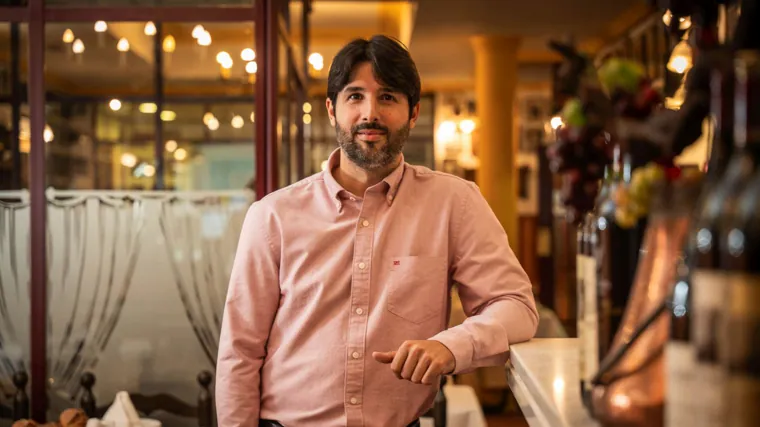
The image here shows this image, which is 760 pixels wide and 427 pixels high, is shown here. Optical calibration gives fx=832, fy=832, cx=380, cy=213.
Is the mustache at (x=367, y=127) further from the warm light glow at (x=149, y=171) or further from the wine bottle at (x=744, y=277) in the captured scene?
the warm light glow at (x=149, y=171)

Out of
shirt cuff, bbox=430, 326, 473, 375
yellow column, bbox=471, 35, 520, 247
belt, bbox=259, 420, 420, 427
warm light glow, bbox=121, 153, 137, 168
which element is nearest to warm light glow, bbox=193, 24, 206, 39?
warm light glow, bbox=121, 153, 137, 168

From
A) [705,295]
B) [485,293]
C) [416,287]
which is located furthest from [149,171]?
[705,295]

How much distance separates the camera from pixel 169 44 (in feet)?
11.3

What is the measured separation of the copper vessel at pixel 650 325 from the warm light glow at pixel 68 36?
3022 mm

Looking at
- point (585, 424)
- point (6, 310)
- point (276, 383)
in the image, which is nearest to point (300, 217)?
point (276, 383)

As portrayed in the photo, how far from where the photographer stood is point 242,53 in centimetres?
347

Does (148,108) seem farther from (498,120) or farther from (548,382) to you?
(498,120)

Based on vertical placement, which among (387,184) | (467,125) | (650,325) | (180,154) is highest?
(467,125)

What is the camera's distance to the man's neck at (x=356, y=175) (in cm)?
203

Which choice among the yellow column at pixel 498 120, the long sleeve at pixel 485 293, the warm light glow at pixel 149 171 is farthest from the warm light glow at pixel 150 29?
the yellow column at pixel 498 120

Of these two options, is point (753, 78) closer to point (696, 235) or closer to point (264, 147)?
point (696, 235)

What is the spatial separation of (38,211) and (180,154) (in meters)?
0.61

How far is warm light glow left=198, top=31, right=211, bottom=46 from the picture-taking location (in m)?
3.43

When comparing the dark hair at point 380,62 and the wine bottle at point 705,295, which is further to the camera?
the dark hair at point 380,62
